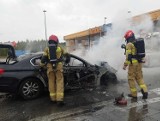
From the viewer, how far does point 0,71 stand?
6.57 metres

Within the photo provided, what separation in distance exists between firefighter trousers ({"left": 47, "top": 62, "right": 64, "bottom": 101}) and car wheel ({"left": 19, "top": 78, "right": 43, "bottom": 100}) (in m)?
0.64

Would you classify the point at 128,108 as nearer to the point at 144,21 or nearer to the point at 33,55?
the point at 33,55

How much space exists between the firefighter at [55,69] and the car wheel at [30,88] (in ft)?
2.11

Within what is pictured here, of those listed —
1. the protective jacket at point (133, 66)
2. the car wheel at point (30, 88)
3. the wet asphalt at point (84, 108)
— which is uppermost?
the protective jacket at point (133, 66)

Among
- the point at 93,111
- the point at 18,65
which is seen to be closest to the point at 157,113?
the point at 93,111

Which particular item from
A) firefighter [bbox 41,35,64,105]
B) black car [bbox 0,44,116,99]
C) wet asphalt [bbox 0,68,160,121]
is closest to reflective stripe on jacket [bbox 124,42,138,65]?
wet asphalt [bbox 0,68,160,121]

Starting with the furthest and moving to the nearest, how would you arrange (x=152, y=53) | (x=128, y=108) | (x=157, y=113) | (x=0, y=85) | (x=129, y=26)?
(x=152, y=53) < (x=129, y=26) < (x=0, y=85) < (x=128, y=108) < (x=157, y=113)

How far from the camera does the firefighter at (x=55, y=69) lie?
6.36m

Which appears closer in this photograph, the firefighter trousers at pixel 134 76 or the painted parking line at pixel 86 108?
the painted parking line at pixel 86 108

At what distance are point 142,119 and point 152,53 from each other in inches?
353

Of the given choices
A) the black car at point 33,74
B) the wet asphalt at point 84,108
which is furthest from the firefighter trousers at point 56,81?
the black car at point 33,74

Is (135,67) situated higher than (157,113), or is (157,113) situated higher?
(135,67)

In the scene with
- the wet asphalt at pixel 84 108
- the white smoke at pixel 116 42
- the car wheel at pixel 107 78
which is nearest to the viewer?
the wet asphalt at pixel 84 108

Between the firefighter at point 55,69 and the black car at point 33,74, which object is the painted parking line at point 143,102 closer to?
the firefighter at point 55,69
